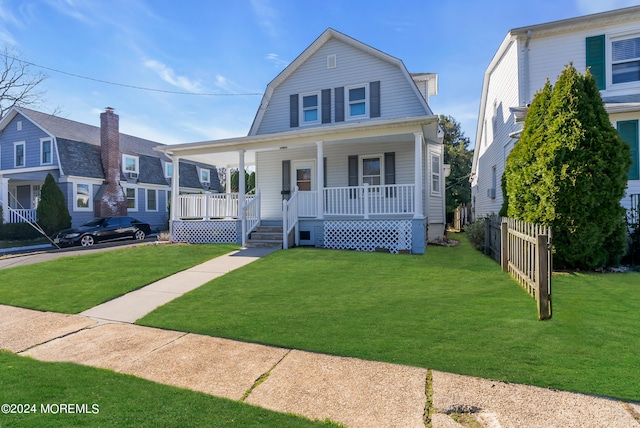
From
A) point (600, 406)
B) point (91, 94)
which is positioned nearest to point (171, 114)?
point (91, 94)

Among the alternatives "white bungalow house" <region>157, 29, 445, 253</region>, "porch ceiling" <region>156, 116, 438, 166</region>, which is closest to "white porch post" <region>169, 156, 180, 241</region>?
"white bungalow house" <region>157, 29, 445, 253</region>

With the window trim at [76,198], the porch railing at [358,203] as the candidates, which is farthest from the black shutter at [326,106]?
the window trim at [76,198]

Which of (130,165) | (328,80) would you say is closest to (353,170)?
(328,80)

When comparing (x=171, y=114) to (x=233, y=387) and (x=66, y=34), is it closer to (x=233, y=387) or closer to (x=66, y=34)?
(x=66, y=34)

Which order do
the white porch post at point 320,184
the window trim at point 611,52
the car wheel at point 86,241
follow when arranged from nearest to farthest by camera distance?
the window trim at point 611,52, the white porch post at point 320,184, the car wheel at point 86,241

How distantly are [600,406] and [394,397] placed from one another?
5.01 feet

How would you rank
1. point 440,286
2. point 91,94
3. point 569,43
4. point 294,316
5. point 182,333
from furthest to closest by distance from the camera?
point 91,94, point 569,43, point 440,286, point 294,316, point 182,333

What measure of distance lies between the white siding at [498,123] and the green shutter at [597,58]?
1.99m

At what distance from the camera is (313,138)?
11.6 meters

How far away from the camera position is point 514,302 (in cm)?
511

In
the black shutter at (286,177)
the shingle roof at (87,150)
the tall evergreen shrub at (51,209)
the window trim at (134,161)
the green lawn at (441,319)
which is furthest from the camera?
the window trim at (134,161)

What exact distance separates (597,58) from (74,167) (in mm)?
24946

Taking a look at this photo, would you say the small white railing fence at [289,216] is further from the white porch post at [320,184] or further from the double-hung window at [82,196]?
the double-hung window at [82,196]

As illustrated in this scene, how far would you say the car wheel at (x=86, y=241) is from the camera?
16.1 meters
